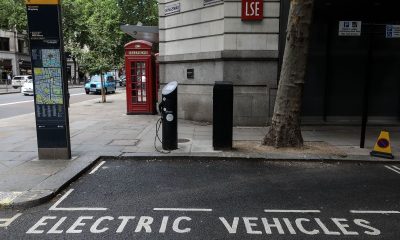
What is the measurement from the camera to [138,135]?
10.1 m

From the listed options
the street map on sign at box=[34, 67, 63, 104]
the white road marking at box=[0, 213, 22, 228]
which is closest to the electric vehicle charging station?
the street map on sign at box=[34, 67, 63, 104]

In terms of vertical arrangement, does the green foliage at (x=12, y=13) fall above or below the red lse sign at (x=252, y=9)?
above

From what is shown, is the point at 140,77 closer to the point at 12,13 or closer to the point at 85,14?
the point at 85,14

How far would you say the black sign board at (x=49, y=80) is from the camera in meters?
6.61

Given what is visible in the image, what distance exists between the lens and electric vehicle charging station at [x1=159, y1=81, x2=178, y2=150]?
7885 millimetres

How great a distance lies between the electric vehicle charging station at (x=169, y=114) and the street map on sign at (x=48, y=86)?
2.14 m

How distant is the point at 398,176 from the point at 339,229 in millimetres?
3037

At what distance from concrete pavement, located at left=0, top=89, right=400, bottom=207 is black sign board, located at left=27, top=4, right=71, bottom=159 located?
391mm

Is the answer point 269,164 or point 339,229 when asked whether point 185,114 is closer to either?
point 269,164

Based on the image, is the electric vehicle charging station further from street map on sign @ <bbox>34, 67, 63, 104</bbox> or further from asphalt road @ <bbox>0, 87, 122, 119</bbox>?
asphalt road @ <bbox>0, 87, 122, 119</bbox>

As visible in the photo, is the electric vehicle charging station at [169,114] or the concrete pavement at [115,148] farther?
the electric vehicle charging station at [169,114]

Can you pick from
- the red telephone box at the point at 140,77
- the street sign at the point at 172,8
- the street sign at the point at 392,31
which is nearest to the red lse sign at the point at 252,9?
the street sign at the point at 172,8

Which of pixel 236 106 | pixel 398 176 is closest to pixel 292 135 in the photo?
pixel 398 176

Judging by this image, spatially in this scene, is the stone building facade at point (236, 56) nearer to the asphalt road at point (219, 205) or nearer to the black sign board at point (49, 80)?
the asphalt road at point (219, 205)
